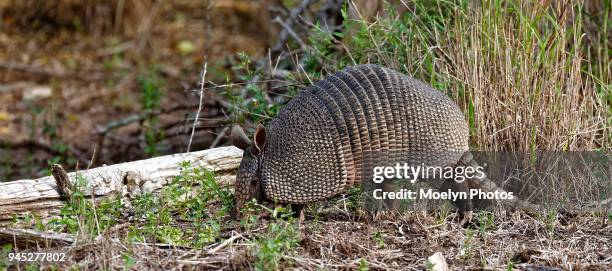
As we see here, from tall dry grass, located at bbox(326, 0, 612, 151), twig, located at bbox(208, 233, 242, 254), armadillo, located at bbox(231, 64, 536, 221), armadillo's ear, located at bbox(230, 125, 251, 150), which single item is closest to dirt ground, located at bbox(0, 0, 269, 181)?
armadillo's ear, located at bbox(230, 125, 251, 150)

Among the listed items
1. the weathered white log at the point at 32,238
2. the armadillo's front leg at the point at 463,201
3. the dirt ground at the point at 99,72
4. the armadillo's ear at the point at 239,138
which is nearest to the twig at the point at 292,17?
the dirt ground at the point at 99,72

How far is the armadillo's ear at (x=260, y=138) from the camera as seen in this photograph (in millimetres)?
5363

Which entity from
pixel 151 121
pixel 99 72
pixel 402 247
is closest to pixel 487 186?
pixel 402 247

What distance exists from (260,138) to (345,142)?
0.54 metres

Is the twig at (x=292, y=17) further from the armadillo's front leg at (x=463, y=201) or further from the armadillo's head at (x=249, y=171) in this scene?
the armadillo's front leg at (x=463, y=201)

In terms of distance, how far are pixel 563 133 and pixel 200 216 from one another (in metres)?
2.66

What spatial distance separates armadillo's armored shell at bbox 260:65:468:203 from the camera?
5391mm

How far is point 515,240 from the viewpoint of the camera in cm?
536

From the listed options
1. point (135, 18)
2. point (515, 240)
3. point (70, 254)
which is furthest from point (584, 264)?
point (135, 18)

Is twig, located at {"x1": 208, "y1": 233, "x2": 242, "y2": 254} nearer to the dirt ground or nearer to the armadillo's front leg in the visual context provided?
the armadillo's front leg

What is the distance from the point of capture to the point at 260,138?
5.42 metres

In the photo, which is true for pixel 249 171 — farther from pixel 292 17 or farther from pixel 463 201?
pixel 292 17

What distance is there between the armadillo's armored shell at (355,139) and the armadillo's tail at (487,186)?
0.09 meters

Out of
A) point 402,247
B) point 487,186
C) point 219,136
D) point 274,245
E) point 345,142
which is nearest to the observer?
point 274,245
